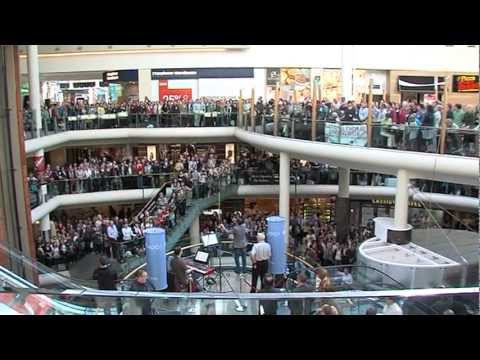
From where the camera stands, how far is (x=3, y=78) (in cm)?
1109

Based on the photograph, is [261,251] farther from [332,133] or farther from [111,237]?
[332,133]

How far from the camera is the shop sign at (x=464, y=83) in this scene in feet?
89.1

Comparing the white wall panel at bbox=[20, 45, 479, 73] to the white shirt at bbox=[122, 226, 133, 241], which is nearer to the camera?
the white shirt at bbox=[122, 226, 133, 241]

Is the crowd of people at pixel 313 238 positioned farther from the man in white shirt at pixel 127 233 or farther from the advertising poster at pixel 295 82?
the advertising poster at pixel 295 82

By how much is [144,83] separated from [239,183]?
891 centimetres

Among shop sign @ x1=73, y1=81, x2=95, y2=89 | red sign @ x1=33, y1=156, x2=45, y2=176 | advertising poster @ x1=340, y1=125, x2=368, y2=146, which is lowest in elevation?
red sign @ x1=33, y1=156, x2=45, y2=176

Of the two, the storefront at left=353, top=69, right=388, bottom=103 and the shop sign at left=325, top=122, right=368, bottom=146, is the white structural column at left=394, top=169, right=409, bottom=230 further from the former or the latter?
the storefront at left=353, top=69, right=388, bottom=103

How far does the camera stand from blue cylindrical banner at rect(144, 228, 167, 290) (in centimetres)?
1085

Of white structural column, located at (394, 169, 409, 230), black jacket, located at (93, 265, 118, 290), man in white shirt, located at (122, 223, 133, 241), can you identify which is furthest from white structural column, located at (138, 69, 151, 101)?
black jacket, located at (93, 265, 118, 290)

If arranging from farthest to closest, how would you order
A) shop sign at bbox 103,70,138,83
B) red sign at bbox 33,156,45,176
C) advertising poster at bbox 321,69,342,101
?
1. advertising poster at bbox 321,69,342,101
2. shop sign at bbox 103,70,138,83
3. red sign at bbox 33,156,45,176
